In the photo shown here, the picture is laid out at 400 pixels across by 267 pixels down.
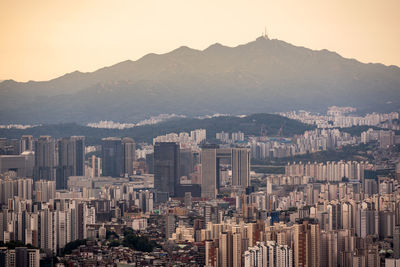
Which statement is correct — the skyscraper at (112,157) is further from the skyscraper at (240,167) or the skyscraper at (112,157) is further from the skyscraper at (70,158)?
the skyscraper at (240,167)

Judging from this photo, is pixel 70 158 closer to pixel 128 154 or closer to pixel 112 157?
pixel 112 157

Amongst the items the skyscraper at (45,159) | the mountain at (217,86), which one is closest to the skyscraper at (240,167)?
the skyscraper at (45,159)

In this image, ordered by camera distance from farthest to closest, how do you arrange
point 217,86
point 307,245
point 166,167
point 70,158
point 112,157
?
point 217,86 < point 112,157 < point 70,158 < point 166,167 < point 307,245

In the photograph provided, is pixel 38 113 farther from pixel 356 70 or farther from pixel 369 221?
pixel 369 221

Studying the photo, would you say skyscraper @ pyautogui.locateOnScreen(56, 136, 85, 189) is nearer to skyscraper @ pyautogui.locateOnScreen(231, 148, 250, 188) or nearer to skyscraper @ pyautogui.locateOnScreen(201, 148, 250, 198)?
skyscraper @ pyautogui.locateOnScreen(201, 148, 250, 198)

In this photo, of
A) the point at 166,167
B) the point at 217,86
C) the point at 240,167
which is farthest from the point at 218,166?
the point at 217,86

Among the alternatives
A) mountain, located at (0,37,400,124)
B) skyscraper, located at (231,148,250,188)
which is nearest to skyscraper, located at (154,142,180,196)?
skyscraper, located at (231,148,250,188)
